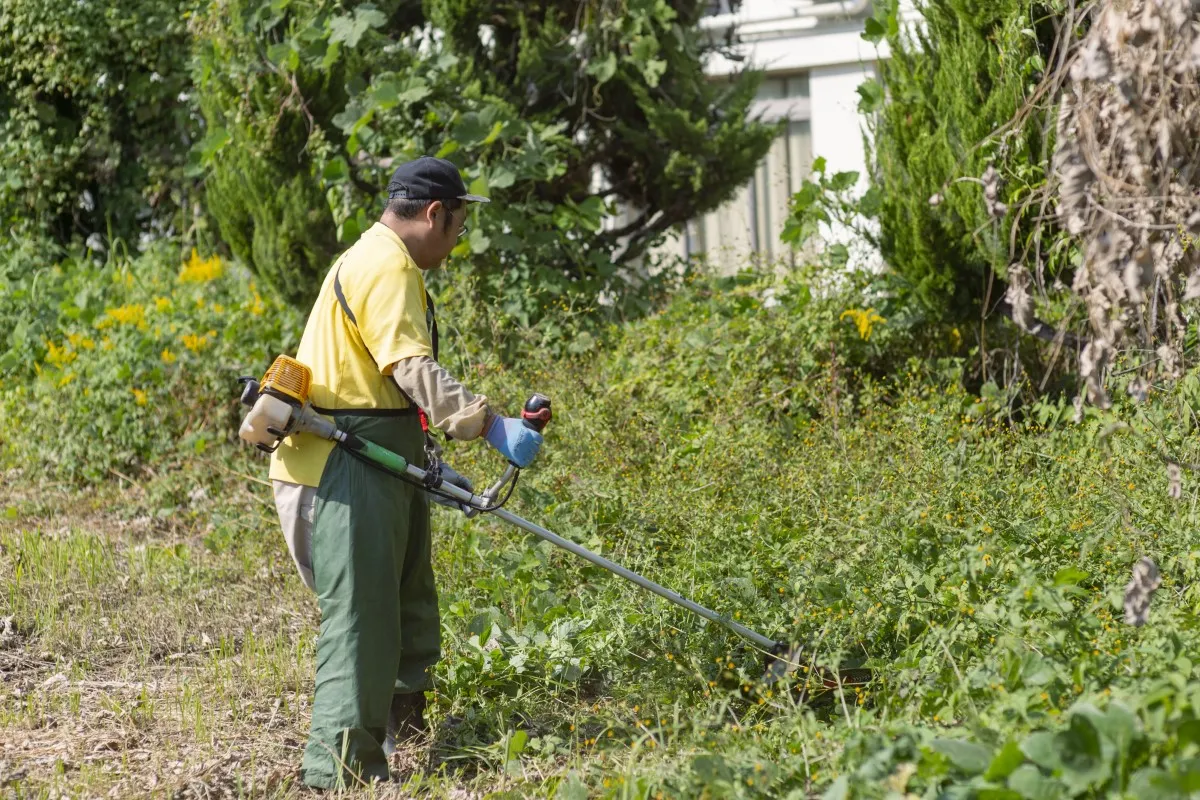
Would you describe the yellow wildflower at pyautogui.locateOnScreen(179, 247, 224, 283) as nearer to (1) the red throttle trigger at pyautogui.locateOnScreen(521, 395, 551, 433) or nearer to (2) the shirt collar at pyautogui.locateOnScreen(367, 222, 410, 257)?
(2) the shirt collar at pyautogui.locateOnScreen(367, 222, 410, 257)

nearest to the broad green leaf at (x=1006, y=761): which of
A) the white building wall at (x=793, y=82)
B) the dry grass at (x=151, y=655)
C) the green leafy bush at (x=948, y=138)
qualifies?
the dry grass at (x=151, y=655)

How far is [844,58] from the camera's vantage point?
9875 mm

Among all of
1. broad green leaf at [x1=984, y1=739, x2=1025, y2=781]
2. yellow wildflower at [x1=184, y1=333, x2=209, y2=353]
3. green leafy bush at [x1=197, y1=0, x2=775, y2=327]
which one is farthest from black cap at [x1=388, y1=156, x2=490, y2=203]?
yellow wildflower at [x1=184, y1=333, x2=209, y2=353]

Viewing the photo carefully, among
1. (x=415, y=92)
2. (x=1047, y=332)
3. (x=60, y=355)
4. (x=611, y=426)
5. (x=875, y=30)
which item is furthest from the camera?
(x=60, y=355)

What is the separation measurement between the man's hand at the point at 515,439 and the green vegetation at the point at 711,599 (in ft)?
2.71

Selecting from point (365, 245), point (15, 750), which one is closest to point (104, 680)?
point (15, 750)

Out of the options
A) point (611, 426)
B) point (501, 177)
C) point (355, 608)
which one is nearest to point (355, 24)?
point (501, 177)

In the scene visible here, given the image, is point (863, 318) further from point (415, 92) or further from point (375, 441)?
point (375, 441)

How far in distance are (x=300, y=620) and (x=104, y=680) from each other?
84 cm

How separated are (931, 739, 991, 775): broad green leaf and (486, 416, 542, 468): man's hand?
1.46 m

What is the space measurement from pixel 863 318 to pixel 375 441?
352 centimetres

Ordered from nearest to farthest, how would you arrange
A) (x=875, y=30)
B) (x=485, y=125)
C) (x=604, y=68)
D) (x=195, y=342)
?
(x=875, y=30)
(x=485, y=125)
(x=195, y=342)
(x=604, y=68)

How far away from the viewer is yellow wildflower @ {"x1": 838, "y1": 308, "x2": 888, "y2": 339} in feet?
22.0

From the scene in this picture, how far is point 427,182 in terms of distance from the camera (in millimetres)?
3951
